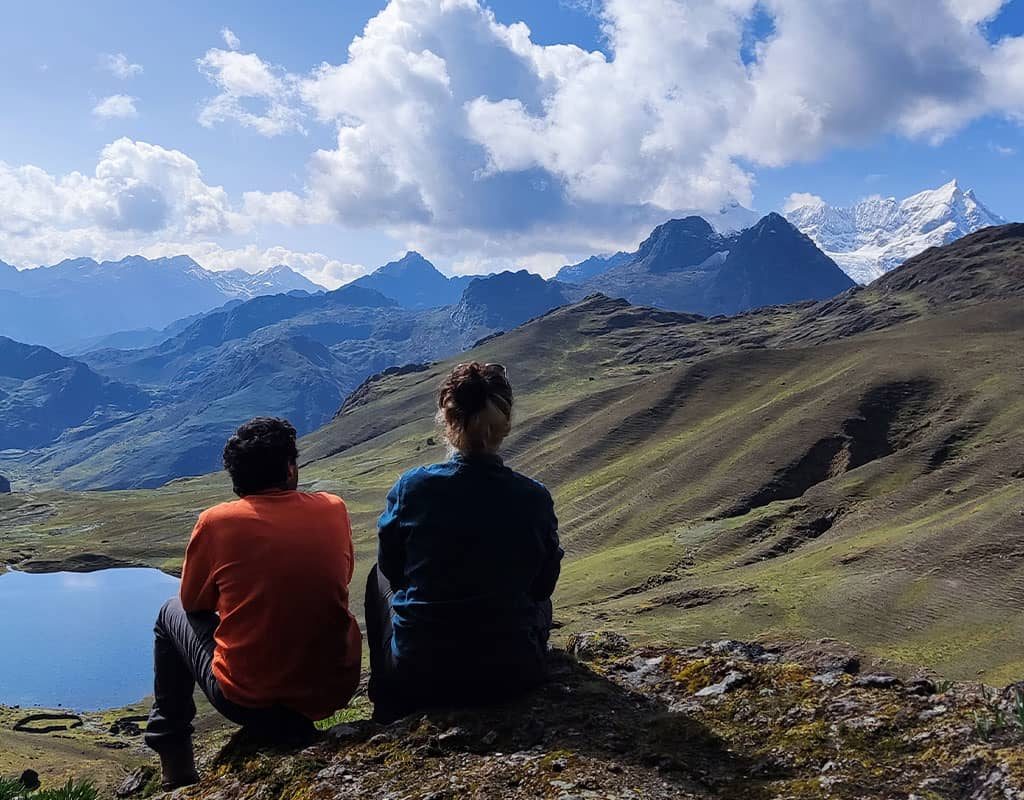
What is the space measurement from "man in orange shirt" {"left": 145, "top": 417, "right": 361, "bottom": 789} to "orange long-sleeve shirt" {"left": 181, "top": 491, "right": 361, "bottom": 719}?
0.01 metres

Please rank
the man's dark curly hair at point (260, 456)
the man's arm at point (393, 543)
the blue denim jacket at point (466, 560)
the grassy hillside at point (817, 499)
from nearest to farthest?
the blue denim jacket at point (466, 560) < the man's arm at point (393, 543) < the man's dark curly hair at point (260, 456) < the grassy hillside at point (817, 499)

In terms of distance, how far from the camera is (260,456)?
9.03 meters

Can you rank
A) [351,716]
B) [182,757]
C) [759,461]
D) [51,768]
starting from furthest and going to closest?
[759,461], [51,768], [351,716], [182,757]

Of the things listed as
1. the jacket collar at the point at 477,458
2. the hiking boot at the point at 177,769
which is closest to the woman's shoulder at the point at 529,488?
the jacket collar at the point at 477,458

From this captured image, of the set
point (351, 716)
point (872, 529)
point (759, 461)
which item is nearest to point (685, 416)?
point (759, 461)

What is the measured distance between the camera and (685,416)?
148 m

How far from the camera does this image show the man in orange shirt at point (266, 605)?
8.60m

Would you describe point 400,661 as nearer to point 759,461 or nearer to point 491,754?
point 491,754

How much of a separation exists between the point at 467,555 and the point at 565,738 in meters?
1.97

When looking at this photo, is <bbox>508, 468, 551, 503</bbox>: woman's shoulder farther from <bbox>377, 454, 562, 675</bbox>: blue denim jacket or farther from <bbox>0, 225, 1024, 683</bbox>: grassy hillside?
<bbox>0, 225, 1024, 683</bbox>: grassy hillside

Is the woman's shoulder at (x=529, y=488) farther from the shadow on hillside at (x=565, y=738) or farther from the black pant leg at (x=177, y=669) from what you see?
the black pant leg at (x=177, y=669)

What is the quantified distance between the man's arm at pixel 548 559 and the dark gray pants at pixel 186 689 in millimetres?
2878

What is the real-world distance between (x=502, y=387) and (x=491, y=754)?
11.5 feet

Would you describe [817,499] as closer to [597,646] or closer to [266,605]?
[597,646]
